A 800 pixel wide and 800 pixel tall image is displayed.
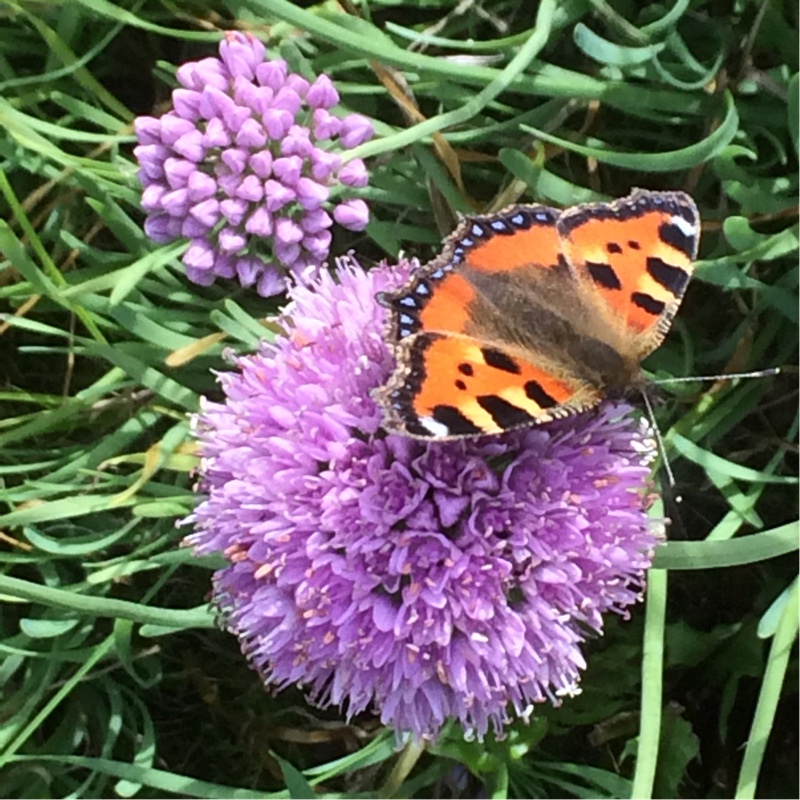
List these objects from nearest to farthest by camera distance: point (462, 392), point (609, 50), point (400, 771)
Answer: point (462, 392) < point (609, 50) < point (400, 771)

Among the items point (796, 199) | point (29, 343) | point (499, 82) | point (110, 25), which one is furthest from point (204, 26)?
point (796, 199)

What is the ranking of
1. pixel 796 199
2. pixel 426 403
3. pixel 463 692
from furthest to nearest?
pixel 796 199, pixel 463 692, pixel 426 403

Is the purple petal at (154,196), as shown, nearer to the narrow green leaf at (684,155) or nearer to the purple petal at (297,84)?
the purple petal at (297,84)

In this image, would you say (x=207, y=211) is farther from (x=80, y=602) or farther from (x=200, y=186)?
(x=80, y=602)

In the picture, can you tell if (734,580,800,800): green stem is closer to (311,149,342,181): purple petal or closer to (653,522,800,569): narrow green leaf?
(653,522,800,569): narrow green leaf

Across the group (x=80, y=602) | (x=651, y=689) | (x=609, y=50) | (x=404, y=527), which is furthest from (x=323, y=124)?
(x=651, y=689)

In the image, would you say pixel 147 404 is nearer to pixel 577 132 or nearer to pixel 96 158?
pixel 96 158

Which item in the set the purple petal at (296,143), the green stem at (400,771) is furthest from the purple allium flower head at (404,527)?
the green stem at (400,771)
